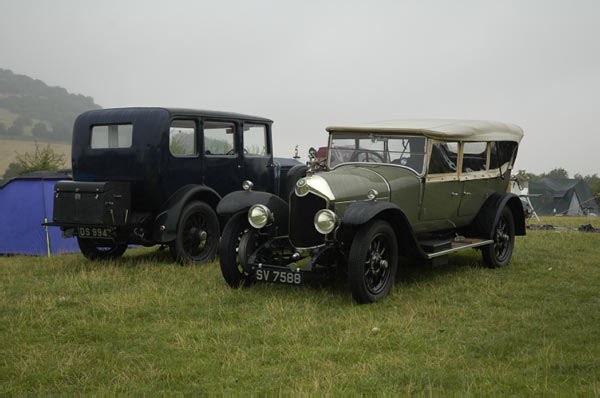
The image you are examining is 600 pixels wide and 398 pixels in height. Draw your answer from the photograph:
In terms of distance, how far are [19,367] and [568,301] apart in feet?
16.7

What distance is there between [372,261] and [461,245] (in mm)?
1825

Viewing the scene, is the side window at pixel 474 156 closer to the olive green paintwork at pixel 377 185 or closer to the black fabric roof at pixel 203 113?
the olive green paintwork at pixel 377 185

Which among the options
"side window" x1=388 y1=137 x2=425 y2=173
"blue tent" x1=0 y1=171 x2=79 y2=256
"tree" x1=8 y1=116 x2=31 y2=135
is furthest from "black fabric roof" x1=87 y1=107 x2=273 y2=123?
"tree" x1=8 y1=116 x2=31 y2=135

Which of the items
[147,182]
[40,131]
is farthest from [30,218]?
[40,131]

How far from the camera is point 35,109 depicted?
4284 inches

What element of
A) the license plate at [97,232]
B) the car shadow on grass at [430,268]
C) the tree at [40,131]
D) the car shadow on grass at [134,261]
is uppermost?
the tree at [40,131]

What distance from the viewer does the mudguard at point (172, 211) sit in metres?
7.68

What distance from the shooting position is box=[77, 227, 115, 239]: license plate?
7520mm

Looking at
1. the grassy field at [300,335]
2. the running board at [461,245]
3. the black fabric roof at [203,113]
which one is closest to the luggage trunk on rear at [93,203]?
the grassy field at [300,335]

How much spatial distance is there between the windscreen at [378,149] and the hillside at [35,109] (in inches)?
3152

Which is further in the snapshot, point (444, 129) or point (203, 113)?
point (203, 113)

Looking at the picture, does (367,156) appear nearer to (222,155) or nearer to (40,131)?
(222,155)

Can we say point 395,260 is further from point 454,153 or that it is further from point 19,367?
point 19,367

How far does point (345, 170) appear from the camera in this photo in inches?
264
